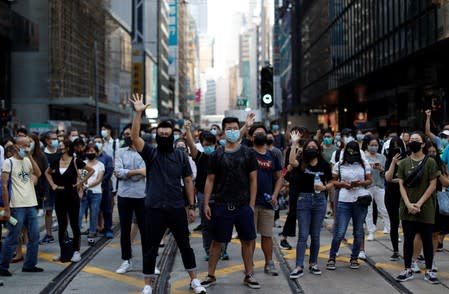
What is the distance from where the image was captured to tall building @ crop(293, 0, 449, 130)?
86.0ft

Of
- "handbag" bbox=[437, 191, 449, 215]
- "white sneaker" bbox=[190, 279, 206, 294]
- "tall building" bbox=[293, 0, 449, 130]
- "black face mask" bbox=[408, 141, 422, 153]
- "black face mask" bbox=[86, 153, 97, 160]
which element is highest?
"tall building" bbox=[293, 0, 449, 130]

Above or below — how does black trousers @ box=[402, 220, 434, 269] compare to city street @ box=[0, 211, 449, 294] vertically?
above

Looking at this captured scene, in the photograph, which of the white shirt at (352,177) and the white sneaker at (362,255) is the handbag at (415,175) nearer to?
the white shirt at (352,177)

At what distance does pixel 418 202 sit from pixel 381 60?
25.5 meters

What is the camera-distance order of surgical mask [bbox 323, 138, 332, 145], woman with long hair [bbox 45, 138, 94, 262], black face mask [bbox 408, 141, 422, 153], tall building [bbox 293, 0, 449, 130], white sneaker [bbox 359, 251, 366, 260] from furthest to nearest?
1. tall building [bbox 293, 0, 449, 130]
2. surgical mask [bbox 323, 138, 332, 145]
3. woman with long hair [bbox 45, 138, 94, 262]
4. white sneaker [bbox 359, 251, 366, 260]
5. black face mask [bbox 408, 141, 422, 153]

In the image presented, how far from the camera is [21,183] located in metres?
8.82

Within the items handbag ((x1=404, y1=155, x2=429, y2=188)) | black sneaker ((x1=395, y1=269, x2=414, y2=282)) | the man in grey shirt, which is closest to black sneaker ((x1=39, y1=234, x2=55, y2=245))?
the man in grey shirt

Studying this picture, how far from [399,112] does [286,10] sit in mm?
52933

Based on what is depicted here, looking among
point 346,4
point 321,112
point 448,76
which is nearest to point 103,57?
point 321,112

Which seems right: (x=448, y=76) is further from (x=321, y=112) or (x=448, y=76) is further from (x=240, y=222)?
(x=321, y=112)

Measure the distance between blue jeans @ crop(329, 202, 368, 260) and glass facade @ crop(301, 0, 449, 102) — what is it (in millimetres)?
15264

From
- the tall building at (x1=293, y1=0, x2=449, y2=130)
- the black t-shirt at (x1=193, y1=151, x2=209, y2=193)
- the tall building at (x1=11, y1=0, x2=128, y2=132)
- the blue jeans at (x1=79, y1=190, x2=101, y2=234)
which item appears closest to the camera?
the black t-shirt at (x1=193, y1=151, x2=209, y2=193)

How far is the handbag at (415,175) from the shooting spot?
8156mm

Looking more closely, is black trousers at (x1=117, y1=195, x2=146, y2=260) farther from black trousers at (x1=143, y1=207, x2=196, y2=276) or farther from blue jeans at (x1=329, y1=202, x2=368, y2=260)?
blue jeans at (x1=329, y1=202, x2=368, y2=260)
